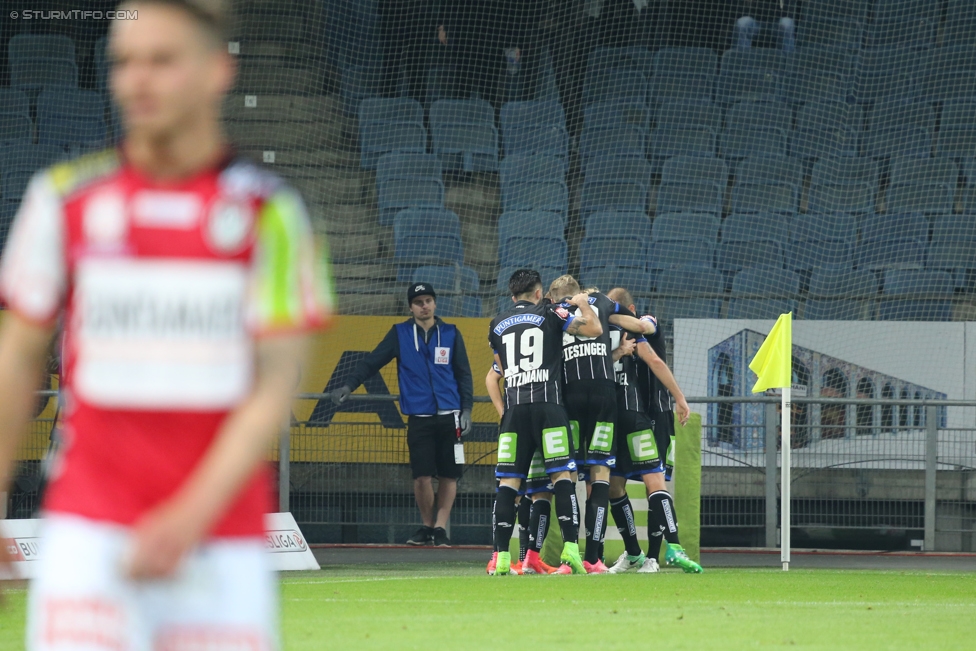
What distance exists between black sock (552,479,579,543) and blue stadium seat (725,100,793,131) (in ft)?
33.1

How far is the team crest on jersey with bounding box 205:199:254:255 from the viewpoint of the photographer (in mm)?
2191

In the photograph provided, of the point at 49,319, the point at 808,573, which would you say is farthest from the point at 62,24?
the point at 49,319

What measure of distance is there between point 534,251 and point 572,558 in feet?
24.5

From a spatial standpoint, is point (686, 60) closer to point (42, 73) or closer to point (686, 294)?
point (686, 294)

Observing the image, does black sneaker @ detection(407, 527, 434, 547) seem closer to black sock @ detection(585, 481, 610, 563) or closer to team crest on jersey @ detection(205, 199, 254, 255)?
black sock @ detection(585, 481, 610, 563)

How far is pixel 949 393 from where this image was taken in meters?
14.7

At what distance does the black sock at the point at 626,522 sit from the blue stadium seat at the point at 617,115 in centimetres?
918

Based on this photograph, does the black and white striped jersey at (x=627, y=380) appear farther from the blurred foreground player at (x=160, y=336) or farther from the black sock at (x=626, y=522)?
the blurred foreground player at (x=160, y=336)

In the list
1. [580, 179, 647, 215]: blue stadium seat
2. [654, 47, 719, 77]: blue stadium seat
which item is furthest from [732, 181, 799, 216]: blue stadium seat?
[654, 47, 719, 77]: blue stadium seat

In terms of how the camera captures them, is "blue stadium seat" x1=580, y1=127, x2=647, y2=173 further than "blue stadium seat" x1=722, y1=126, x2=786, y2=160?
No

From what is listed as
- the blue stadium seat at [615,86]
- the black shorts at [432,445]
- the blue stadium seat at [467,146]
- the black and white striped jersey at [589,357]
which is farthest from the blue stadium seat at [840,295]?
the black and white striped jersey at [589,357]

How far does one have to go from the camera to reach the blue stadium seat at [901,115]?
19172mm

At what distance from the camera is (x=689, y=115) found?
19.0m

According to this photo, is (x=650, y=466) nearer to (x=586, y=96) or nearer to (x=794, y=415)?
(x=794, y=415)
